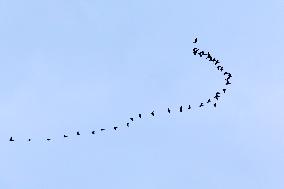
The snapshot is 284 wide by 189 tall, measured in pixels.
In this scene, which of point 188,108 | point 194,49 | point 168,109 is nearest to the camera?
point 168,109

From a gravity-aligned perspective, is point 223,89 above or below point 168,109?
above

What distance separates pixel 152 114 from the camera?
2013 inches

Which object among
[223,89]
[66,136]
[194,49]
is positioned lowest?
[66,136]

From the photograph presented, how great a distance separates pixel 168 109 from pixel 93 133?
11.9 metres

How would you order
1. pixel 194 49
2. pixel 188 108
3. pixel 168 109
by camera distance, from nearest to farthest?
pixel 168 109, pixel 188 108, pixel 194 49

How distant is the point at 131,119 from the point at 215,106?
39.8 ft

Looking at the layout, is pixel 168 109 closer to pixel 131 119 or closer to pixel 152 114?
pixel 152 114

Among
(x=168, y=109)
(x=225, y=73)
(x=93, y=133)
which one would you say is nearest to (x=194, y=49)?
(x=225, y=73)

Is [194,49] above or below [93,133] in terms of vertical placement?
above

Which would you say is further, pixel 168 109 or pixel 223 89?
pixel 223 89

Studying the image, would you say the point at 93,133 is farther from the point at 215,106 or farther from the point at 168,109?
the point at 215,106

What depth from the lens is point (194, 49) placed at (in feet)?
194

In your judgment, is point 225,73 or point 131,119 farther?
point 225,73

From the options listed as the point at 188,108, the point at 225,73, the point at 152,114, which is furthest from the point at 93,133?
the point at 225,73
